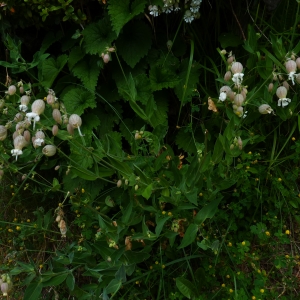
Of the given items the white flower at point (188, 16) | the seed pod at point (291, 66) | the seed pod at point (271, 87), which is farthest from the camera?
the white flower at point (188, 16)

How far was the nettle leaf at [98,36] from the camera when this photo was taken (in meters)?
1.78

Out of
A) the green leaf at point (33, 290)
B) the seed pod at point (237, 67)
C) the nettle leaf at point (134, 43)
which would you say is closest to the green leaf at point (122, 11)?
the nettle leaf at point (134, 43)

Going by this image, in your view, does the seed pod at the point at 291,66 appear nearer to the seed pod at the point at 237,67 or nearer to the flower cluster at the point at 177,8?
the seed pod at the point at 237,67

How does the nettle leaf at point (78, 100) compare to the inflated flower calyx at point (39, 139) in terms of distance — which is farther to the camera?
the nettle leaf at point (78, 100)

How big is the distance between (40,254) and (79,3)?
126 centimetres

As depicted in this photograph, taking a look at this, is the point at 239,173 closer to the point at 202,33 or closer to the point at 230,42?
the point at 230,42

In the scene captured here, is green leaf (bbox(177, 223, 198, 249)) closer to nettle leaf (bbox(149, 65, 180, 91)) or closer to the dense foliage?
the dense foliage

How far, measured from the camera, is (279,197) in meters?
1.75

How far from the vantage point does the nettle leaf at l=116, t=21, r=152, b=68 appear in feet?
6.05

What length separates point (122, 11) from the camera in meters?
1.71

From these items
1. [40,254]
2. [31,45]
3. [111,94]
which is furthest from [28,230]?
[31,45]

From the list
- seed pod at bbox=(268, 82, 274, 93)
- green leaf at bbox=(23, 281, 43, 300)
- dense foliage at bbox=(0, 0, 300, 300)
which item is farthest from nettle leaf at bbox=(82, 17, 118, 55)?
green leaf at bbox=(23, 281, 43, 300)

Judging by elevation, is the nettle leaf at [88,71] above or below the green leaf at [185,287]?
above

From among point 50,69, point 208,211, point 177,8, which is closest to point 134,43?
point 177,8
